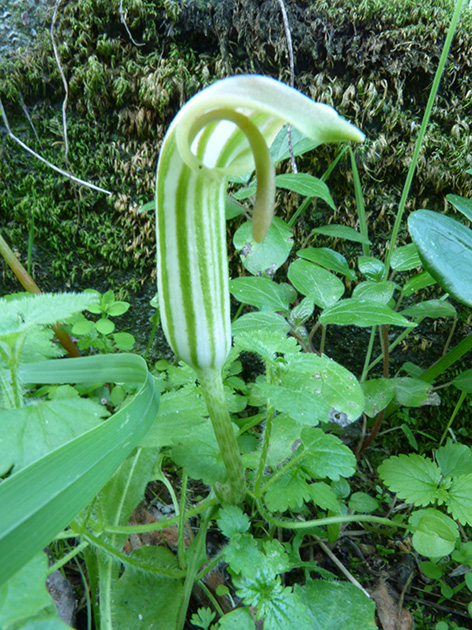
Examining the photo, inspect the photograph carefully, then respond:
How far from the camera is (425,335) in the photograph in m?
1.45

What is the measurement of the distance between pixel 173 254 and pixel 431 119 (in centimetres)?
122

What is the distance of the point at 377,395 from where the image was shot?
1.06m

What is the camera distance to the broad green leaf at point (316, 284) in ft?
3.18

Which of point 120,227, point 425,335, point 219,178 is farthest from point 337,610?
point 120,227

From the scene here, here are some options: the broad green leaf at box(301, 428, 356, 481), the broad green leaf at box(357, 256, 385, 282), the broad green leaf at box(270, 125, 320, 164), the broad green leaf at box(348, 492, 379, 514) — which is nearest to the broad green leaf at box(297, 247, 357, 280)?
the broad green leaf at box(357, 256, 385, 282)

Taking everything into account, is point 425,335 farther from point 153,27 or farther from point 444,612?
point 153,27

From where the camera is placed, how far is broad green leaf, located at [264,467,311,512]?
2.45 feet

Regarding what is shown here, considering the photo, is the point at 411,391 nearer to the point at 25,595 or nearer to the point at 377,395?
the point at 377,395

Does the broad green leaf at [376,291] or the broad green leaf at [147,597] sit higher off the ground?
the broad green leaf at [376,291]

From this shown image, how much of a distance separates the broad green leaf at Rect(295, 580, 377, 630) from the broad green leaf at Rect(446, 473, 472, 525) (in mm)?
259

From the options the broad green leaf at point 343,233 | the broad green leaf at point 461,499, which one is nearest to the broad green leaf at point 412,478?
the broad green leaf at point 461,499

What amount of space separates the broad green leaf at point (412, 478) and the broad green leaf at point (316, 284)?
1.35 feet

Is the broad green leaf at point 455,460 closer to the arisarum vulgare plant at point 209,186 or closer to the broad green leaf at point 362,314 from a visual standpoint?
the broad green leaf at point 362,314

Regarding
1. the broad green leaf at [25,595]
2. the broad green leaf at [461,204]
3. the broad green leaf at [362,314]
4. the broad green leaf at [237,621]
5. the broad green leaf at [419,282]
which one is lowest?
the broad green leaf at [237,621]
